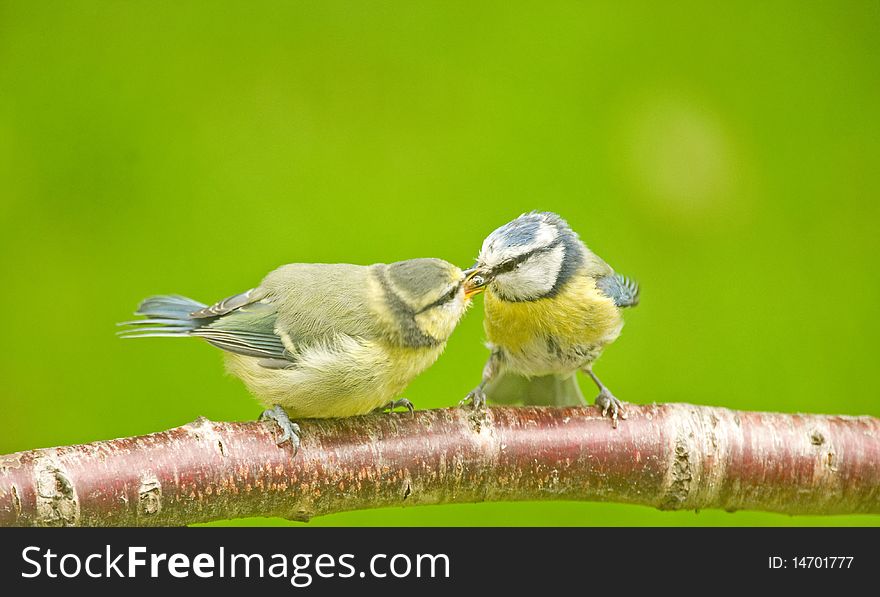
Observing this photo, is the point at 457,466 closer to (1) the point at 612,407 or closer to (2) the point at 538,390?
(1) the point at 612,407

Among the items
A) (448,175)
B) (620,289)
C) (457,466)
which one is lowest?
(457,466)

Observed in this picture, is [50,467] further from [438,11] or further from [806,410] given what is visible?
[806,410]

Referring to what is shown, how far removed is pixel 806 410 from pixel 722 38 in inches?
54.7

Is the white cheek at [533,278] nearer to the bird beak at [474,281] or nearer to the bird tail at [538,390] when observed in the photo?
the bird beak at [474,281]

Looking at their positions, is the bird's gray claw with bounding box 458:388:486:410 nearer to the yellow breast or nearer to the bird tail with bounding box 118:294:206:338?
the yellow breast

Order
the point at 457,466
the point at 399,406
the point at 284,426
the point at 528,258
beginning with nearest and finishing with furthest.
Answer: the point at 284,426, the point at 457,466, the point at 399,406, the point at 528,258

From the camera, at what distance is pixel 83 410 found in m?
2.82

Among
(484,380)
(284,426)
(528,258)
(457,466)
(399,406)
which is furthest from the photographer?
(484,380)

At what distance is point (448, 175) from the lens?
9.95 feet

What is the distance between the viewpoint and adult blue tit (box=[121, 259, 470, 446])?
224 cm

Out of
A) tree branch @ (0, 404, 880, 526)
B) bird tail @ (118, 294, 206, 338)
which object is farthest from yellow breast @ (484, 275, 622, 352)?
bird tail @ (118, 294, 206, 338)

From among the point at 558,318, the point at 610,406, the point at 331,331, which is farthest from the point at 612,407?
the point at 331,331

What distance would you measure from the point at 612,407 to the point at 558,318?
34 centimetres

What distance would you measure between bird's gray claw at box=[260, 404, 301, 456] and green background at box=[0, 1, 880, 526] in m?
0.61
